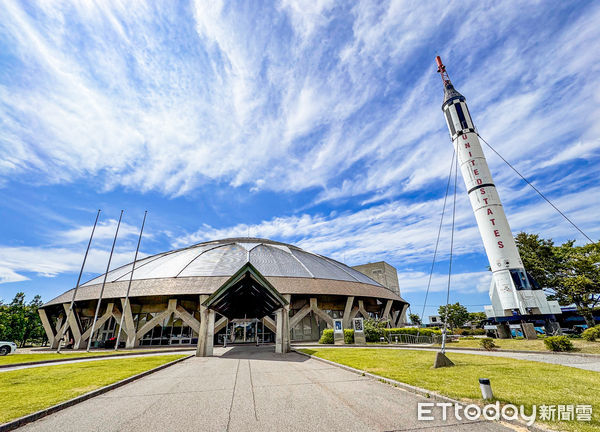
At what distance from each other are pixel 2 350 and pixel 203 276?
1728 cm

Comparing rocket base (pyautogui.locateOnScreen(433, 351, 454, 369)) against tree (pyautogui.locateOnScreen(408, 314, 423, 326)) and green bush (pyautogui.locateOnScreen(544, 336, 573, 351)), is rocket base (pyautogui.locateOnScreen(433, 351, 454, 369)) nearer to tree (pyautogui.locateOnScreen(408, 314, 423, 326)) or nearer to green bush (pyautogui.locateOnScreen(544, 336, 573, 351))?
green bush (pyautogui.locateOnScreen(544, 336, 573, 351))

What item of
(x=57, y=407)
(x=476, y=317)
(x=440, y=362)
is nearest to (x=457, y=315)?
(x=476, y=317)

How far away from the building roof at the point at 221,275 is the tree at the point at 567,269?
79.0 ft

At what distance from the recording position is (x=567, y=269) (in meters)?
39.5

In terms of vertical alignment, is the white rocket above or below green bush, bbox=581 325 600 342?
above

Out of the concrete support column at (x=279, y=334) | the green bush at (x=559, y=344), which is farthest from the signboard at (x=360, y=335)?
the green bush at (x=559, y=344)

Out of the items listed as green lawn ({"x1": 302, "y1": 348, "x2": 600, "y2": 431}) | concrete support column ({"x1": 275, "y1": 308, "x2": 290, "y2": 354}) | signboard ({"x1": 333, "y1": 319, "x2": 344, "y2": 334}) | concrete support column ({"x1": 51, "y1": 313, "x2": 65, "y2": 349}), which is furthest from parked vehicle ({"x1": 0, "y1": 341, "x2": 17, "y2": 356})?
green lawn ({"x1": 302, "y1": 348, "x2": 600, "y2": 431})

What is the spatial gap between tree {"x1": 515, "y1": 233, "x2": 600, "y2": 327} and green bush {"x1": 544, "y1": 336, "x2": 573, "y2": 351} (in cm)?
2743

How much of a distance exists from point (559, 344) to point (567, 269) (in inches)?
1382

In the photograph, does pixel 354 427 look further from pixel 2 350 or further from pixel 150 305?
pixel 150 305

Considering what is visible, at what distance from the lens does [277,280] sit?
33031 mm

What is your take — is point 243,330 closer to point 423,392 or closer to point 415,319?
point 423,392

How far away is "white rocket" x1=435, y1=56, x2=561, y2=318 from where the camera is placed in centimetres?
2777

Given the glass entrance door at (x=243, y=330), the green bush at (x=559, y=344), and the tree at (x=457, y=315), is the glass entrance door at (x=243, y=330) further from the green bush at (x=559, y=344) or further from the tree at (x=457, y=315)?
the tree at (x=457, y=315)
